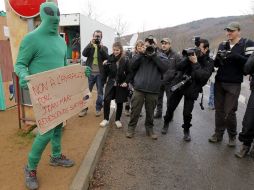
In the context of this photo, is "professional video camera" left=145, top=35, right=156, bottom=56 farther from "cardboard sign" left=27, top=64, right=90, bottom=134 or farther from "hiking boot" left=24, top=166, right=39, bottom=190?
"hiking boot" left=24, top=166, right=39, bottom=190

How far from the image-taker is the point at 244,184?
3881 millimetres

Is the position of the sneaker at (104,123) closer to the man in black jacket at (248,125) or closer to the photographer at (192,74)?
the photographer at (192,74)

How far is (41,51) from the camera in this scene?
3160mm

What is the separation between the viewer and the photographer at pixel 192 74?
16.3 ft

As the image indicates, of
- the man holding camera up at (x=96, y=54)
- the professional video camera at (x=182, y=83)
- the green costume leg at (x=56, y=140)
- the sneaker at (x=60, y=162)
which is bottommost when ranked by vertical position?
the sneaker at (x=60, y=162)

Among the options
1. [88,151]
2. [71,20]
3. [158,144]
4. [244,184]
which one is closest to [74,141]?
[88,151]

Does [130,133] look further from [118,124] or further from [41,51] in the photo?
[41,51]

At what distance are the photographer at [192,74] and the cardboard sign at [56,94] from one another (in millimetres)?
2045

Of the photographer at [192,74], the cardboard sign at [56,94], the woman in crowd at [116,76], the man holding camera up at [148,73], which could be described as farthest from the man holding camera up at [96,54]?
the cardboard sign at [56,94]

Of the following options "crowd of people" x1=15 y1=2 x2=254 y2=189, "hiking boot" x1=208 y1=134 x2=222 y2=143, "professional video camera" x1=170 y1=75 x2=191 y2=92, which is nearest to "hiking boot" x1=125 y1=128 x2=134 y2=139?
"crowd of people" x1=15 y1=2 x2=254 y2=189

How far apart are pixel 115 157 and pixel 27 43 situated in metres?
2.35

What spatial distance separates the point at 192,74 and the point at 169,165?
1.69 m

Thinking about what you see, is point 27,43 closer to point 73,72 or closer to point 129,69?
point 73,72

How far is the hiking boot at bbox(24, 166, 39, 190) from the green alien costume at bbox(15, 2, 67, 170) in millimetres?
50
